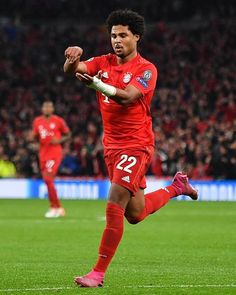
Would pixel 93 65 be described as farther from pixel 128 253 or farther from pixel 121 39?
pixel 128 253

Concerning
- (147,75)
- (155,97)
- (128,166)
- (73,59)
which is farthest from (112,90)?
(155,97)

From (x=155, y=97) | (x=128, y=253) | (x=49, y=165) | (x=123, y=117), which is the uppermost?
(x=123, y=117)

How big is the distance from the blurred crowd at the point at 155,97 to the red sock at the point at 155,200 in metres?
16.4

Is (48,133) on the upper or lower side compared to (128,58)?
lower

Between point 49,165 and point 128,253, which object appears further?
point 49,165

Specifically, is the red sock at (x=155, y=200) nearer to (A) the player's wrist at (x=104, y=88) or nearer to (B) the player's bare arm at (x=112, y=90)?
(B) the player's bare arm at (x=112, y=90)

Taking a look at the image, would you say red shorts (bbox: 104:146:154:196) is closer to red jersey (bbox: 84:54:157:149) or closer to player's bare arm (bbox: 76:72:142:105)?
red jersey (bbox: 84:54:157:149)

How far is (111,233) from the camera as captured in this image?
8820mm

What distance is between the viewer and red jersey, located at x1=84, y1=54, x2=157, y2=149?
30.0ft

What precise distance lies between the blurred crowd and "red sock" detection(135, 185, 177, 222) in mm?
16449

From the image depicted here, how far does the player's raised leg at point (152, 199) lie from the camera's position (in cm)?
943

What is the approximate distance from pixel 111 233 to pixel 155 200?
130 cm

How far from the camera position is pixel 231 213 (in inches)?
863

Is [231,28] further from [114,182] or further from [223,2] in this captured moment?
[114,182]
